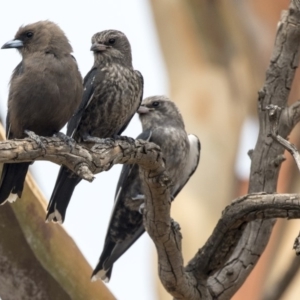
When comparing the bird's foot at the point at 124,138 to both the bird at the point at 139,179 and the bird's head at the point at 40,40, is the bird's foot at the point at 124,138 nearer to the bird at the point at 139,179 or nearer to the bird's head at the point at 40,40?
the bird's head at the point at 40,40

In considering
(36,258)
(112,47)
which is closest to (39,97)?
(36,258)

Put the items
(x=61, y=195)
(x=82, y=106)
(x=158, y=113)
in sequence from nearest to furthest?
(x=61, y=195)
(x=82, y=106)
(x=158, y=113)

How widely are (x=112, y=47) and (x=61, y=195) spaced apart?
131 cm

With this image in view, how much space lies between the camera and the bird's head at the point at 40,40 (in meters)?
6.46

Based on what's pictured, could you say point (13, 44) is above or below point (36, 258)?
above

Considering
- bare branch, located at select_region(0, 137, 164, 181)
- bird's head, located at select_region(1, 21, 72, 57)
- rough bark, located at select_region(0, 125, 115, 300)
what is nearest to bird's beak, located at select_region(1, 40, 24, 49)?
bird's head, located at select_region(1, 21, 72, 57)

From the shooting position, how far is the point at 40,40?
6523 millimetres

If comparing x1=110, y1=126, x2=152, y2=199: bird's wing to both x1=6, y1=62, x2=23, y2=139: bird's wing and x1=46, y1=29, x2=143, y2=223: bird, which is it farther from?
x1=6, y1=62, x2=23, y2=139: bird's wing

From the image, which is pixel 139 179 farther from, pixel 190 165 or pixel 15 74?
pixel 15 74

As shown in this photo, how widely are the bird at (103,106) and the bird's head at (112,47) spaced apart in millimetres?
21

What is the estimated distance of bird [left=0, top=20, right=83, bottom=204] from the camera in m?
6.14

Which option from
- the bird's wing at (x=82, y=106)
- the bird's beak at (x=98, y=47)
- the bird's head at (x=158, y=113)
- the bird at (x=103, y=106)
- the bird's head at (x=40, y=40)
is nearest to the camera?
the bird's head at (x=40, y=40)

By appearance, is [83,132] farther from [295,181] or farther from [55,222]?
[295,181]

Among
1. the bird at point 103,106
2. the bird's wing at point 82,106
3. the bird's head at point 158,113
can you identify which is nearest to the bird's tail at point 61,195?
the bird at point 103,106
